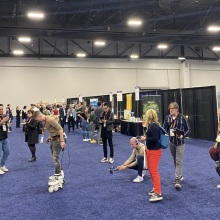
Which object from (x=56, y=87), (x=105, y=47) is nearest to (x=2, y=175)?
(x=56, y=87)

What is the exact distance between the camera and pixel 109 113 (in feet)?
23.1

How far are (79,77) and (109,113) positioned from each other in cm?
1671

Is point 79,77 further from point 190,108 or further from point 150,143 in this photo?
point 150,143

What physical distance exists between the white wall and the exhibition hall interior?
85mm

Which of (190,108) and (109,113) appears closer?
(109,113)

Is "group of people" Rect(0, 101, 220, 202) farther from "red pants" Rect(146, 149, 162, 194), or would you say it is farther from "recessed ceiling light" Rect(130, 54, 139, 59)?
"recessed ceiling light" Rect(130, 54, 139, 59)

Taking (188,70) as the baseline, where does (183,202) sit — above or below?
below

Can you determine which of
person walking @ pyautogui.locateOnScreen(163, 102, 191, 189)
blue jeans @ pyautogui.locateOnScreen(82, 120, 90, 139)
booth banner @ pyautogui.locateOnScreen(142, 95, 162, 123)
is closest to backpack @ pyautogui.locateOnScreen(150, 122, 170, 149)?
person walking @ pyautogui.locateOnScreen(163, 102, 191, 189)

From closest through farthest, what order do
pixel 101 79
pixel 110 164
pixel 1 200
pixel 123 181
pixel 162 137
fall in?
pixel 162 137
pixel 1 200
pixel 123 181
pixel 110 164
pixel 101 79

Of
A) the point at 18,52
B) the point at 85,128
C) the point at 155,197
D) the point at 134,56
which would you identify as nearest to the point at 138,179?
the point at 155,197

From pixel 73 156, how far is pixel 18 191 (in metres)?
3.10

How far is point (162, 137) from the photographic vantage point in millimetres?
4035

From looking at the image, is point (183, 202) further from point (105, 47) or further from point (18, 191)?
point (105, 47)

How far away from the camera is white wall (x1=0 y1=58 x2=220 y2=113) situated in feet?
70.6
